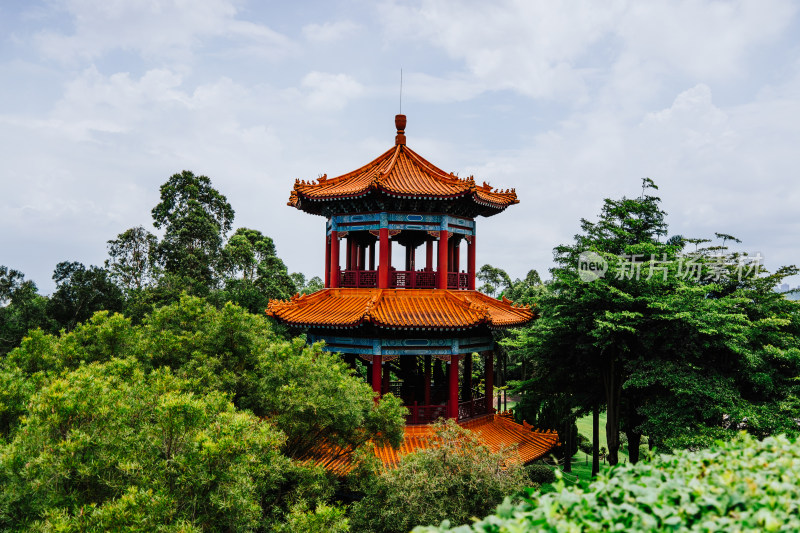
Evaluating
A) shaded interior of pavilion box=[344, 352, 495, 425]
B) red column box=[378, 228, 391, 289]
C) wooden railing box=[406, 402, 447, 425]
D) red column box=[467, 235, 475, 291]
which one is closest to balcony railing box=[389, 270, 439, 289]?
red column box=[378, 228, 391, 289]

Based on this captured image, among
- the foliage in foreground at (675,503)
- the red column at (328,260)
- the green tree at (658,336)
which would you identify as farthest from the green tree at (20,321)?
the foliage in foreground at (675,503)

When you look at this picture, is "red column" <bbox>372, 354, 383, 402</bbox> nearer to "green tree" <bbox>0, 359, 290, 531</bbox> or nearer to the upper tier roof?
the upper tier roof

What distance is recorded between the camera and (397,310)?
45.8 feet

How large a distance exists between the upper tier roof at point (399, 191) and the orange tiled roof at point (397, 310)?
2519 mm

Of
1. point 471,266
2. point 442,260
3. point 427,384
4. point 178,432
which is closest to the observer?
point 178,432

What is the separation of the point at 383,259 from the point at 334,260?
6.40 ft

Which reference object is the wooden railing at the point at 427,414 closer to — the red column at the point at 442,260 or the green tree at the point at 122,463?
the red column at the point at 442,260

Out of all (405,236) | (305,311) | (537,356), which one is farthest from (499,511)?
(405,236)

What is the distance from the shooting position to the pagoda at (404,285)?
46.0 feet

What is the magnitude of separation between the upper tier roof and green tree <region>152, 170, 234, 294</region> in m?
21.8

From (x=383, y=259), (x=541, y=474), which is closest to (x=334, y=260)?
(x=383, y=259)

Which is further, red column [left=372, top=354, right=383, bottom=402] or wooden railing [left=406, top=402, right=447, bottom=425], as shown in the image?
wooden railing [left=406, top=402, right=447, bottom=425]

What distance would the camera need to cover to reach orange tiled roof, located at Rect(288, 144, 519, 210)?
1445 cm

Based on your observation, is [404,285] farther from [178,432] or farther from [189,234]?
[189,234]
